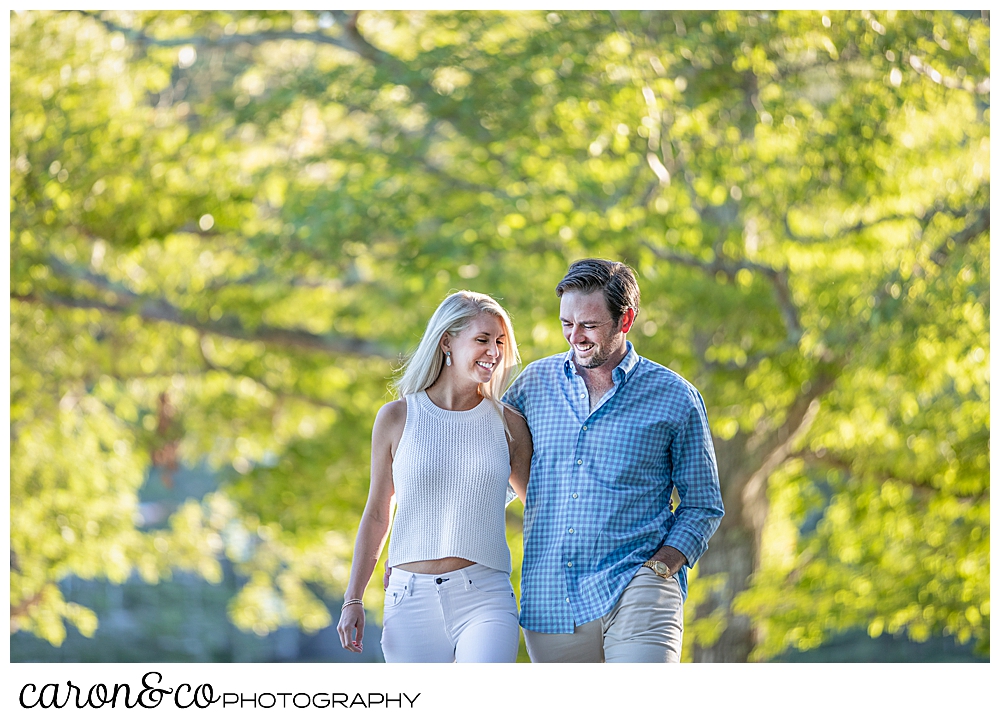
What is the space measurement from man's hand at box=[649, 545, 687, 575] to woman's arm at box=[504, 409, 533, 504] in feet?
1.23

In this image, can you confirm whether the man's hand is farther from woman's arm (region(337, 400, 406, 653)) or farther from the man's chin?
woman's arm (region(337, 400, 406, 653))

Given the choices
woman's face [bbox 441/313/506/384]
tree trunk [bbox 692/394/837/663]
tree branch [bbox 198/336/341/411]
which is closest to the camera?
woman's face [bbox 441/313/506/384]

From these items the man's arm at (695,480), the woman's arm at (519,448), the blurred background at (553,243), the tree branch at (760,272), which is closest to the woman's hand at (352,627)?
the woman's arm at (519,448)

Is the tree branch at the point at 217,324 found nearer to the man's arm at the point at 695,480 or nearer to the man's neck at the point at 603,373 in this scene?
the man's neck at the point at 603,373

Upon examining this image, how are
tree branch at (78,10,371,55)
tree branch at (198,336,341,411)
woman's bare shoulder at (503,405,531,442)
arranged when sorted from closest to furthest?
woman's bare shoulder at (503,405,531,442) < tree branch at (78,10,371,55) < tree branch at (198,336,341,411)

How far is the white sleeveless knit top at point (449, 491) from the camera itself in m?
2.52

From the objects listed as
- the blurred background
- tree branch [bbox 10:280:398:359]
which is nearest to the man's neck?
the blurred background

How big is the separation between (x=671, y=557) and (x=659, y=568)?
5cm

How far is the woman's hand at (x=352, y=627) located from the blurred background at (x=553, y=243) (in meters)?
3.92

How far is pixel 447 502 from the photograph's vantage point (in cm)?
253

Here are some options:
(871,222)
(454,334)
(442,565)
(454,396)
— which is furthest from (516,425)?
(871,222)

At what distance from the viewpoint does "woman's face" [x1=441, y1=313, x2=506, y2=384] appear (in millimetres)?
2580

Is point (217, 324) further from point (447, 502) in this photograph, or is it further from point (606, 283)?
point (606, 283)

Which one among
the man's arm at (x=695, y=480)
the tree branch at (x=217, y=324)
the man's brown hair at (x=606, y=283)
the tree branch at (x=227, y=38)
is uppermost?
the tree branch at (x=227, y=38)
